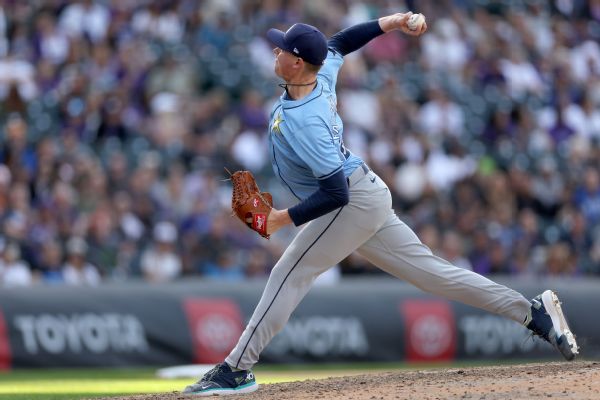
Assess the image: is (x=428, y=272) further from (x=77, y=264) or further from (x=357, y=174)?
(x=77, y=264)

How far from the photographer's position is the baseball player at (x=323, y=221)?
6.11 m

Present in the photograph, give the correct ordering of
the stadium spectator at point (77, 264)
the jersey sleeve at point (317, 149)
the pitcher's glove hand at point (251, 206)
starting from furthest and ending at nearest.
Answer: the stadium spectator at point (77, 264), the pitcher's glove hand at point (251, 206), the jersey sleeve at point (317, 149)

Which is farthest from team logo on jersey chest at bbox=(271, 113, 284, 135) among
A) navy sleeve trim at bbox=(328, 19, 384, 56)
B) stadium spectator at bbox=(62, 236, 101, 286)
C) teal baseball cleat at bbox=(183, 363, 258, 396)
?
stadium spectator at bbox=(62, 236, 101, 286)

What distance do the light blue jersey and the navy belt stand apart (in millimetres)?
22

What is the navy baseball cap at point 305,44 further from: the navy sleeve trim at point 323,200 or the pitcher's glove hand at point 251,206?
the pitcher's glove hand at point 251,206

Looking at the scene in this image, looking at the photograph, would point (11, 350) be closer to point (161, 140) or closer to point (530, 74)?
point (161, 140)

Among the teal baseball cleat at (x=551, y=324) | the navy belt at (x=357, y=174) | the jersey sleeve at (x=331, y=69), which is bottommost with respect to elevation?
the teal baseball cleat at (x=551, y=324)

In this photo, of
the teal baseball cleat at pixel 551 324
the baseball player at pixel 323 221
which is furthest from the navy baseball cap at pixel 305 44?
the teal baseball cleat at pixel 551 324

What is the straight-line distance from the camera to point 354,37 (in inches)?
272

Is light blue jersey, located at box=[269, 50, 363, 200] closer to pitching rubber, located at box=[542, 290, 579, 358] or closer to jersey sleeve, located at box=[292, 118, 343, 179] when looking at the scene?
jersey sleeve, located at box=[292, 118, 343, 179]

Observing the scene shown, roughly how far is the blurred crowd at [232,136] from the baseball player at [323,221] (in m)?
5.98

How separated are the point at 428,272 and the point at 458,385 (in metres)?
0.73

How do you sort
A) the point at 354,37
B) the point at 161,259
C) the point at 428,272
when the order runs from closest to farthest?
the point at 428,272 → the point at 354,37 → the point at 161,259

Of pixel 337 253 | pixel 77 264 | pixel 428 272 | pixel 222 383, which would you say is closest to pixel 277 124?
pixel 337 253
